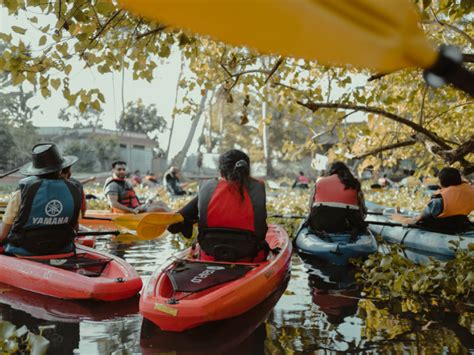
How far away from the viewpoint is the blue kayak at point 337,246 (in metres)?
7.25

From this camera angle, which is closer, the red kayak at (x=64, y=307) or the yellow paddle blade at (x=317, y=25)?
the yellow paddle blade at (x=317, y=25)

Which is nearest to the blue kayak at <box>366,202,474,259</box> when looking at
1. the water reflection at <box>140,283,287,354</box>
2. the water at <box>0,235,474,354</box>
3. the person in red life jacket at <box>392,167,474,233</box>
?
the person in red life jacket at <box>392,167,474,233</box>

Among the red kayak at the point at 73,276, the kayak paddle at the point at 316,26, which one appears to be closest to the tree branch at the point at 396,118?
the red kayak at the point at 73,276

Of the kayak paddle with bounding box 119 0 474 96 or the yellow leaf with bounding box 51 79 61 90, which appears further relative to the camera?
the yellow leaf with bounding box 51 79 61 90

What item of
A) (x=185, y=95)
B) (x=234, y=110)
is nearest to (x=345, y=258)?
(x=185, y=95)

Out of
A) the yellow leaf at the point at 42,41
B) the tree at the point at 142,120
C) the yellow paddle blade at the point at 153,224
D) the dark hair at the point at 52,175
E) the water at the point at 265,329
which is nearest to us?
the water at the point at 265,329

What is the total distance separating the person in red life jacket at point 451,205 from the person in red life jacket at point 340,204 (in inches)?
45.4

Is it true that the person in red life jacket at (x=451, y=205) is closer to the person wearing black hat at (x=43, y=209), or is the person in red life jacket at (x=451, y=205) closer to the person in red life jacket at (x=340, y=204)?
the person in red life jacket at (x=340, y=204)

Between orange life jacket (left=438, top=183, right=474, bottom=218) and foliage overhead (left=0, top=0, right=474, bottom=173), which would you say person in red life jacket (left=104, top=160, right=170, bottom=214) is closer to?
foliage overhead (left=0, top=0, right=474, bottom=173)

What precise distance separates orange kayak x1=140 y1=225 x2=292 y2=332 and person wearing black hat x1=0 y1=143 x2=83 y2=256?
1.65 meters

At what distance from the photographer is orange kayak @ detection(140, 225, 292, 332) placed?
4180 millimetres

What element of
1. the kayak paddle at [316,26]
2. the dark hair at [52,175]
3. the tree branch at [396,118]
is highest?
the kayak paddle at [316,26]

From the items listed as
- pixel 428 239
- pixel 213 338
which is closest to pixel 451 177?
pixel 428 239

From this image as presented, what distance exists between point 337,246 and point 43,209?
4.17m
